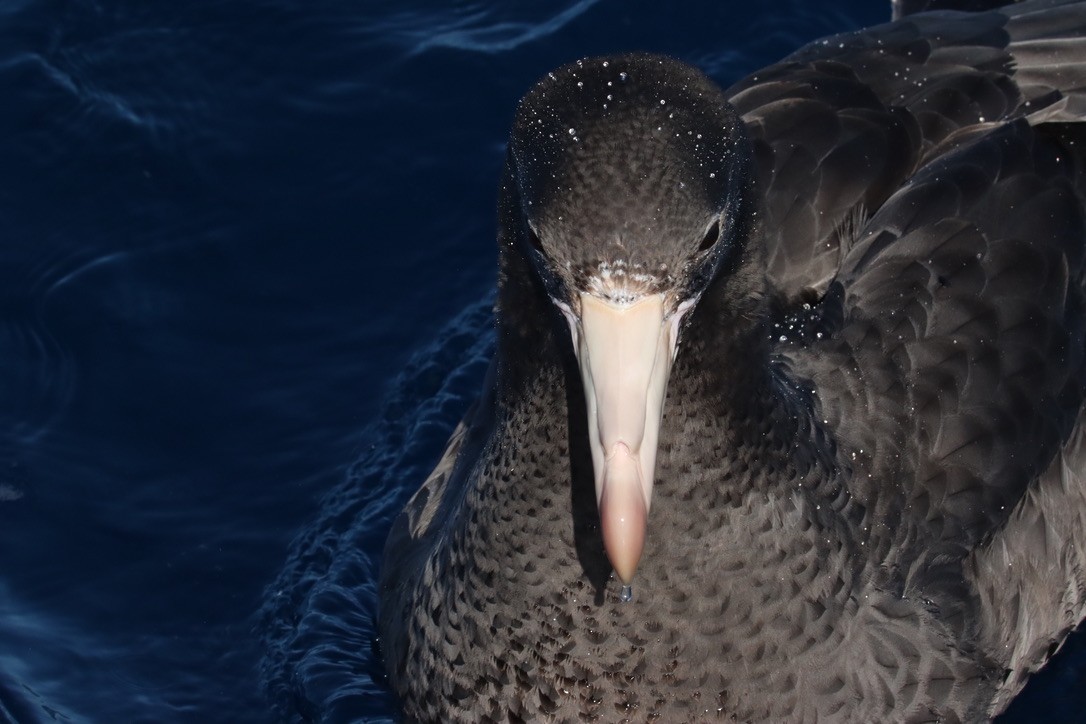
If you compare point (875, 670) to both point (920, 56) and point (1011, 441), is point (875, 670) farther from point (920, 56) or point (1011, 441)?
point (920, 56)

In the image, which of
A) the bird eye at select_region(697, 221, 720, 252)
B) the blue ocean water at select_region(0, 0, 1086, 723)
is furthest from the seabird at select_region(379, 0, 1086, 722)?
the blue ocean water at select_region(0, 0, 1086, 723)

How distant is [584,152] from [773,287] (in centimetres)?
174

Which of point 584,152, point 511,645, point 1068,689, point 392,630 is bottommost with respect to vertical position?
point 1068,689

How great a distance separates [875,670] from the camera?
4.74 metres

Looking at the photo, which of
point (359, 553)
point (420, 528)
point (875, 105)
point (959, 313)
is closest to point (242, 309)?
point (359, 553)

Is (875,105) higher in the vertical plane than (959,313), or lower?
higher

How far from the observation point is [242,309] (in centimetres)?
741

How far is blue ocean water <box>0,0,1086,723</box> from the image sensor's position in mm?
6117

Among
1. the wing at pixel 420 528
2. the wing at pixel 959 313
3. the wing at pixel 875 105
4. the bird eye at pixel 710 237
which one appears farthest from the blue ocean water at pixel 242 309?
the bird eye at pixel 710 237

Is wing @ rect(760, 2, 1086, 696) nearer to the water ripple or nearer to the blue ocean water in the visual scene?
the blue ocean water

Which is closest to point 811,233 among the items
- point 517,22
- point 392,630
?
point 392,630

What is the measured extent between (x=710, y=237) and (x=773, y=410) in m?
0.73

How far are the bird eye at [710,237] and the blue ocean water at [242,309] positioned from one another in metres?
2.21

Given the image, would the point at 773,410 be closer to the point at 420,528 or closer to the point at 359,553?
the point at 420,528
